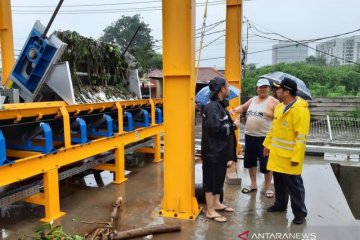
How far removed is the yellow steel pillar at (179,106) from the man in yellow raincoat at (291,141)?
96 cm

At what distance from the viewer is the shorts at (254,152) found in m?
4.41

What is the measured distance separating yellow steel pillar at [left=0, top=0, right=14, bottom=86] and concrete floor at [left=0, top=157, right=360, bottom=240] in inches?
138

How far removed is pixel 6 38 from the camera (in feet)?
23.6

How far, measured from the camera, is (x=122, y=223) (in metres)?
3.66

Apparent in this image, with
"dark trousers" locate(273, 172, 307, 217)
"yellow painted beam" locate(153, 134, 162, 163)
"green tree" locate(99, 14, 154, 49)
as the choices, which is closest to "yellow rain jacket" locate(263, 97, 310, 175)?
"dark trousers" locate(273, 172, 307, 217)

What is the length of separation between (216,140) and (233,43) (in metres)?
3.72

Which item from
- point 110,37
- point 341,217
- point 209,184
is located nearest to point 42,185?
point 209,184

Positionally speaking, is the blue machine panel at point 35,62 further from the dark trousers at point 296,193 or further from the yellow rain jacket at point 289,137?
the dark trousers at point 296,193

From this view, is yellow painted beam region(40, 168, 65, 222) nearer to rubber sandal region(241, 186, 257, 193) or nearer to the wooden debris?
the wooden debris

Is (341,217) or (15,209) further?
(15,209)

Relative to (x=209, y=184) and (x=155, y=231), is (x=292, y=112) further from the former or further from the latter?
(x=155, y=231)

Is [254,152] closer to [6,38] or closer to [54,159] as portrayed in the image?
[54,159]

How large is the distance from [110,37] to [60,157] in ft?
146

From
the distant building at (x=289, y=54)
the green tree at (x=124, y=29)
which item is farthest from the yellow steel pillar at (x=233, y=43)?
the green tree at (x=124, y=29)
